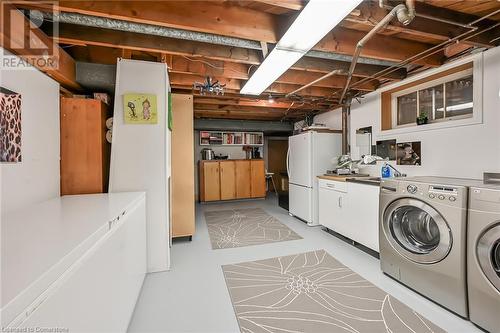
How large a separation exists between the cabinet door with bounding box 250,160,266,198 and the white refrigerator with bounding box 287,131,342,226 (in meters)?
2.05

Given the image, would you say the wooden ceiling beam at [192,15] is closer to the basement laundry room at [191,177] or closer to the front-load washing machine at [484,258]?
the basement laundry room at [191,177]

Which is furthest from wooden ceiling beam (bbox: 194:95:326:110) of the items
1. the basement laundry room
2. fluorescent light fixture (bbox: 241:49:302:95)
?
fluorescent light fixture (bbox: 241:49:302:95)

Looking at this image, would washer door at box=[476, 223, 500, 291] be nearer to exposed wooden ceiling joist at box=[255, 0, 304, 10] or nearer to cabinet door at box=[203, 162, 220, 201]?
exposed wooden ceiling joist at box=[255, 0, 304, 10]

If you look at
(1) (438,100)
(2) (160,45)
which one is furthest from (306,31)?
(1) (438,100)

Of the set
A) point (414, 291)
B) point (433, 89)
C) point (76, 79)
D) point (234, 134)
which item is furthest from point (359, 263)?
point (234, 134)

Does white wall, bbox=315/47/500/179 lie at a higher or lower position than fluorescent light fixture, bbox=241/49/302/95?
lower

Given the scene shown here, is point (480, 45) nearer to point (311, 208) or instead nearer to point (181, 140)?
point (311, 208)

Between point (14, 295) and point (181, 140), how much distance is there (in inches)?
103

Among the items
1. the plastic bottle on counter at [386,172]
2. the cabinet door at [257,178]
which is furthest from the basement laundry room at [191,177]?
the cabinet door at [257,178]

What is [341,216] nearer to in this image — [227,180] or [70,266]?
[70,266]

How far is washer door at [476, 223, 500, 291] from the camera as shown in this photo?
1.38 metres

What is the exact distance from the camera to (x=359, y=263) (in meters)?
2.42

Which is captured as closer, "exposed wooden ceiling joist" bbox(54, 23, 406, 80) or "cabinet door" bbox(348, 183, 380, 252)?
"exposed wooden ceiling joist" bbox(54, 23, 406, 80)

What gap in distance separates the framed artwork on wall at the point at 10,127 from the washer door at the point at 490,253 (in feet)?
10.2
